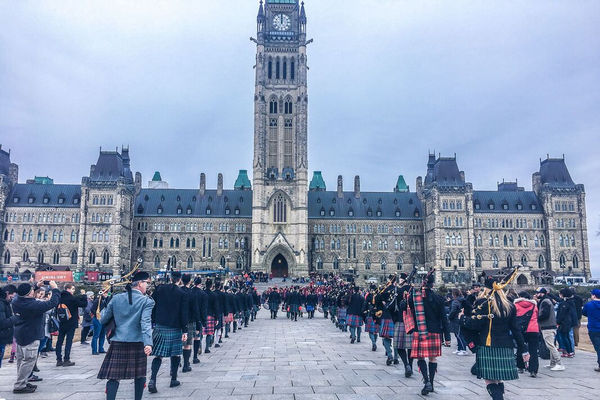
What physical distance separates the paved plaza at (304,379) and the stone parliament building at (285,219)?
59767 millimetres

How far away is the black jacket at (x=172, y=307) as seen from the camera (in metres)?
10.5

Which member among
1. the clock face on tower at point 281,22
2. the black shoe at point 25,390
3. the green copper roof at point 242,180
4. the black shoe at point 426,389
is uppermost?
the clock face on tower at point 281,22

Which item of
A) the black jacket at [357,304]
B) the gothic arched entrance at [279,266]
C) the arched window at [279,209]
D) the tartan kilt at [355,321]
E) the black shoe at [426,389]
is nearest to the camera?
the black shoe at [426,389]

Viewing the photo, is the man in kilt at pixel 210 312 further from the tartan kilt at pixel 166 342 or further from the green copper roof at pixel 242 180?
the green copper roof at pixel 242 180

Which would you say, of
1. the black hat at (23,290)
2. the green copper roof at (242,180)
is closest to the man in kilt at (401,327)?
the black hat at (23,290)

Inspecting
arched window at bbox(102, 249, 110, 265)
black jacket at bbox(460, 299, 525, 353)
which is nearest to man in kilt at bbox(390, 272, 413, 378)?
black jacket at bbox(460, 299, 525, 353)

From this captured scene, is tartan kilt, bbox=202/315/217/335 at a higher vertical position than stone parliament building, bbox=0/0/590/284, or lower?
lower

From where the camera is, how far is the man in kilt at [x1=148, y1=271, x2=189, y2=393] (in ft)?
34.3

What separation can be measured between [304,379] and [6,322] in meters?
6.30

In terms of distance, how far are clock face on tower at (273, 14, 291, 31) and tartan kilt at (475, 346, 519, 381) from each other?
82209 mm

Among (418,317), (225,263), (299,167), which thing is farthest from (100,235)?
(418,317)

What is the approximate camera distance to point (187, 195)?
3499 inches

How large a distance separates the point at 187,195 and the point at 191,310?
7894cm

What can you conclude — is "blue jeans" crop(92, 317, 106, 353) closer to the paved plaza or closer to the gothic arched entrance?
the paved plaza
